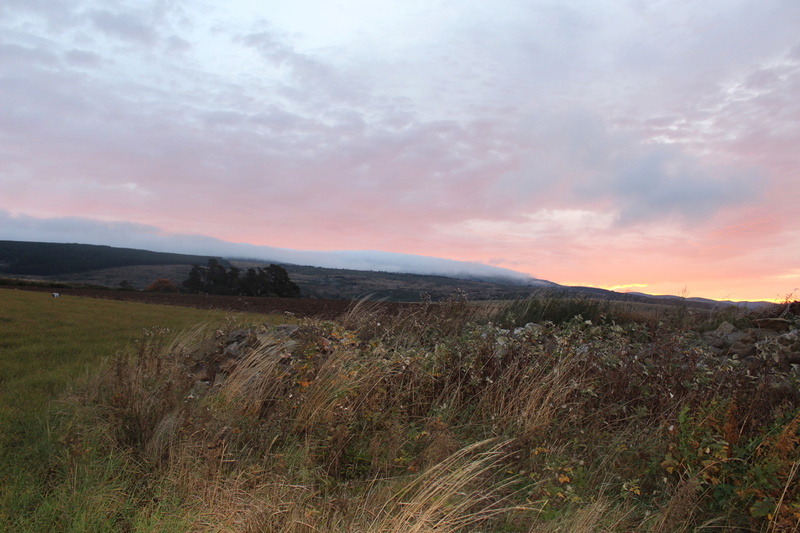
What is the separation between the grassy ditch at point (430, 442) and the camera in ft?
10.2

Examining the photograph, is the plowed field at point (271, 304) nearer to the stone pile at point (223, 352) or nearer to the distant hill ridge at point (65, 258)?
the stone pile at point (223, 352)

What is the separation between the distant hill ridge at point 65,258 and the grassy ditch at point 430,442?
62094mm

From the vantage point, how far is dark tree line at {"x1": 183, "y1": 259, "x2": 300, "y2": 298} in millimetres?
40969

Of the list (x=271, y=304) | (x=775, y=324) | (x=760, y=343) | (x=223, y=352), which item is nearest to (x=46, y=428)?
(x=223, y=352)

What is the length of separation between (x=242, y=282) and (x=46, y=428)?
40619mm

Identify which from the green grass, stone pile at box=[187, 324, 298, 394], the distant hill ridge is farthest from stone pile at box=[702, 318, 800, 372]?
the distant hill ridge

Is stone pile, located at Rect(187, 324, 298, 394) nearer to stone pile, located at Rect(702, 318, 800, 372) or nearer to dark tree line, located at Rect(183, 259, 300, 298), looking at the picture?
stone pile, located at Rect(702, 318, 800, 372)

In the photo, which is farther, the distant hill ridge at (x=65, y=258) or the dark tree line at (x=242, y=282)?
the distant hill ridge at (x=65, y=258)

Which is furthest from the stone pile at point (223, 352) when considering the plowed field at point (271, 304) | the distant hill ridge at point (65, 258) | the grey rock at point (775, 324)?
the distant hill ridge at point (65, 258)

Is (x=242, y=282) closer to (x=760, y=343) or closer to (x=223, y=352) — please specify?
(x=223, y=352)

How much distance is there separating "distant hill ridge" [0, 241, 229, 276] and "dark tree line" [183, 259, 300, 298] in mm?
17029

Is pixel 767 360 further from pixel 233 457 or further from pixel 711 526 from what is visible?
pixel 233 457

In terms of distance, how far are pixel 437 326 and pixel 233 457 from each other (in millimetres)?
4389

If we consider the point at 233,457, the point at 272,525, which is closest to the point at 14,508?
the point at 233,457
